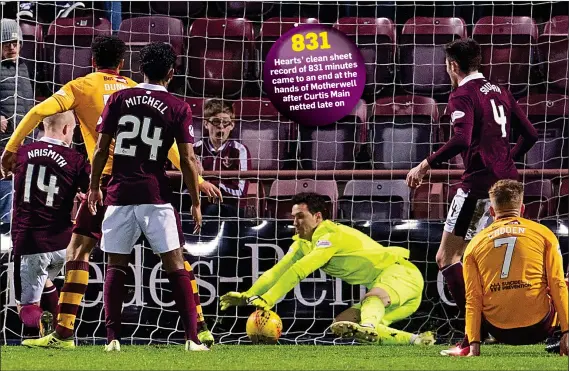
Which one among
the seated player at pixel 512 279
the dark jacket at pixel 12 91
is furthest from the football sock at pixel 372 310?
the dark jacket at pixel 12 91

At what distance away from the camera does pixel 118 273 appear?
6242mm

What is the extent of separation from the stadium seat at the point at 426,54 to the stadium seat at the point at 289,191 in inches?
60.4

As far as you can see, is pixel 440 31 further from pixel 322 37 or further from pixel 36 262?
pixel 36 262

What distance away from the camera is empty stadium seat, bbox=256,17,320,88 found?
10.1 meters

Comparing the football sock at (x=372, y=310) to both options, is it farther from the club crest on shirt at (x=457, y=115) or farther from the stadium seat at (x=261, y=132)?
the stadium seat at (x=261, y=132)

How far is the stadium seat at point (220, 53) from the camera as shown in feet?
33.1

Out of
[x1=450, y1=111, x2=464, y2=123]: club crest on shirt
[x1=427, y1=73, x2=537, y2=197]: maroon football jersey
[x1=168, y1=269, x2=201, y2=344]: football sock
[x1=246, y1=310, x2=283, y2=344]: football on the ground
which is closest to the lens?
[x1=168, y1=269, x2=201, y2=344]: football sock

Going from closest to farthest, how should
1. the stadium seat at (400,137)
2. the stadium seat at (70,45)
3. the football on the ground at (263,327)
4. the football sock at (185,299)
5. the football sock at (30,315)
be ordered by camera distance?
1. the football sock at (185,299)
2. the football sock at (30,315)
3. the football on the ground at (263,327)
4. the stadium seat at (400,137)
5. the stadium seat at (70,45)

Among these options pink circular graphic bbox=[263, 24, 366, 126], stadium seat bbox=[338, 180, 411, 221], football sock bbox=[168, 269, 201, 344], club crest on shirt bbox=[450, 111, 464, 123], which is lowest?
football sock bbox=[168, 269, 201, 344]

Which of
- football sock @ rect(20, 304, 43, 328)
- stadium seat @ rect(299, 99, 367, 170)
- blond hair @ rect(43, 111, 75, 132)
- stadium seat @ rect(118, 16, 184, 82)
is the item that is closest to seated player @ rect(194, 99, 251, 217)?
stadium seat @ rect(299, 99, 367, 170)

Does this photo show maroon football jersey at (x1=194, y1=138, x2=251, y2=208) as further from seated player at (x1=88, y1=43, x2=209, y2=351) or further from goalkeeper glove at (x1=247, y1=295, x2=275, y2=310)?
seated player at (x1=88, y1=43, x2=209, y2=351)

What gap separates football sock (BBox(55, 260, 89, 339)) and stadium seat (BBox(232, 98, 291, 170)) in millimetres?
2787

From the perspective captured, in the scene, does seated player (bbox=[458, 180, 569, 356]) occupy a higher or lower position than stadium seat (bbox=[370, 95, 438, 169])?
lower

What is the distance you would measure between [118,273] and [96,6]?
4986 millimetres
